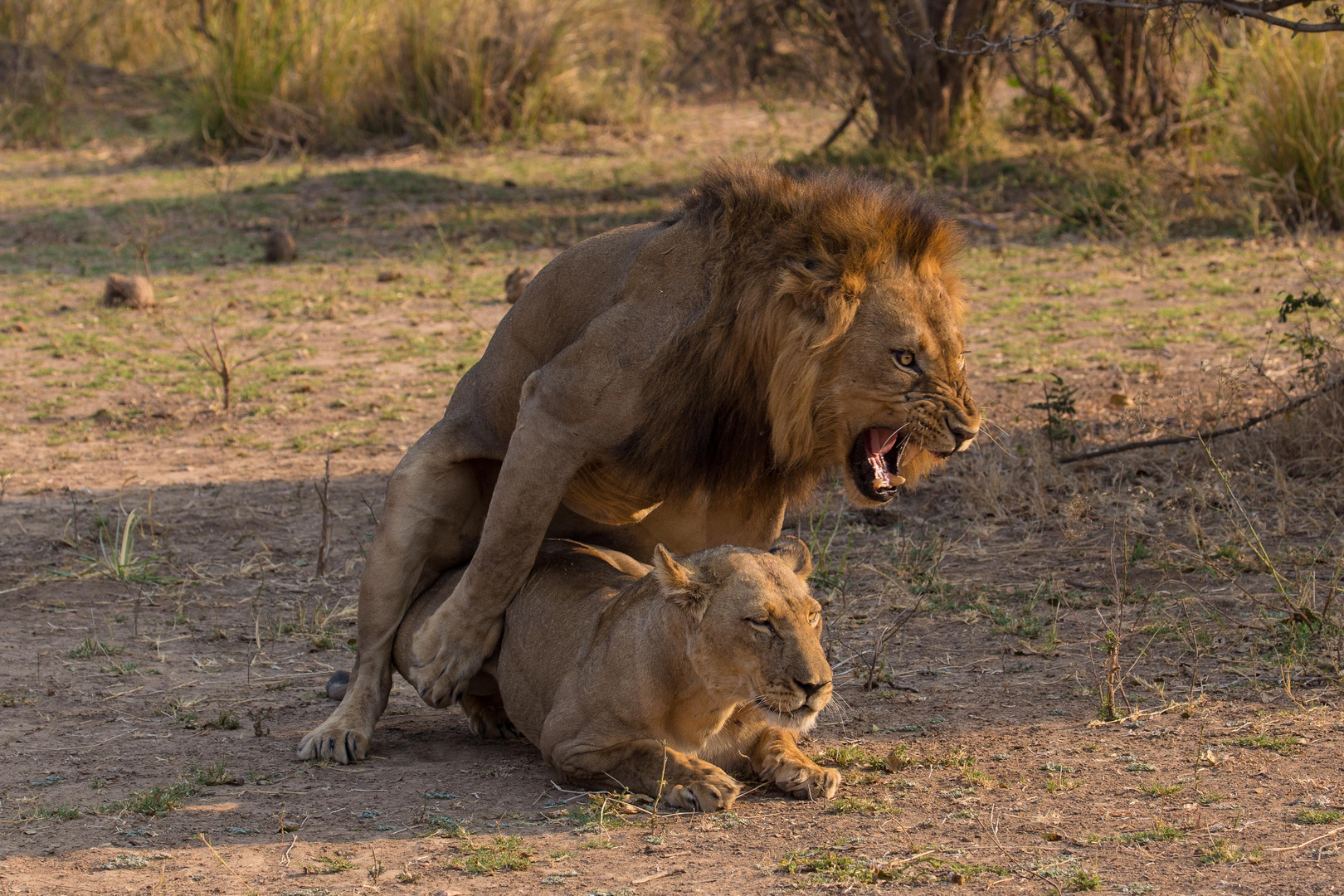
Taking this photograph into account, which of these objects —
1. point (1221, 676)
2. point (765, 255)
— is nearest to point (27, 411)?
point (765, 255)

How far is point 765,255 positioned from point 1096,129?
9.01 metres

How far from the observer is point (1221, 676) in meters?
4.33

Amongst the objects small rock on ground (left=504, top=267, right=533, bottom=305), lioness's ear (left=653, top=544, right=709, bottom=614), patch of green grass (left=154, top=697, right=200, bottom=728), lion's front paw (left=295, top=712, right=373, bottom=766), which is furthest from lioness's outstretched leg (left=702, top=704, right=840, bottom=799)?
small rock on ground (left=504, top=267, right=533, bottom=305)

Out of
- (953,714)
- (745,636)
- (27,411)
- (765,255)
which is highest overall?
(765,255)

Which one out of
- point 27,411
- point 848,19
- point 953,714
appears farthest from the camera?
point 848,19

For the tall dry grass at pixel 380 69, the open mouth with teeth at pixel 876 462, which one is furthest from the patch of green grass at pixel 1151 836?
the tall dry grass at pixel 380 69

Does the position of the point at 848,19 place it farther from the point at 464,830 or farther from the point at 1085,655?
the point at 464,830

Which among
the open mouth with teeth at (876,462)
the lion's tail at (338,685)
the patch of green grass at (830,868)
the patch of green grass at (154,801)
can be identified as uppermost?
the open mouth with teeth at (876,462)

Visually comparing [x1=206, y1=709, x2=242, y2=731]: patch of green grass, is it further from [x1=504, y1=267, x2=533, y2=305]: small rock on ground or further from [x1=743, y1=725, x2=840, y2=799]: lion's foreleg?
[x1=504, y1=267, x2=533, y2=305]: small rock on ground

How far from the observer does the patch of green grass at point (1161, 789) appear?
3.52 m

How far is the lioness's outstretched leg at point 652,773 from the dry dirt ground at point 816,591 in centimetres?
5

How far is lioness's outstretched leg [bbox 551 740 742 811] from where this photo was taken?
3.52m

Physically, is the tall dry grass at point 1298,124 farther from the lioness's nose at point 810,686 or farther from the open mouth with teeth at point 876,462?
the lioness's nose at point 810,686

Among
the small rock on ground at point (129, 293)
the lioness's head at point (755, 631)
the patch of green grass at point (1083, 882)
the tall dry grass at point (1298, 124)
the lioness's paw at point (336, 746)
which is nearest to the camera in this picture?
the patch of green grass at point (1083, 882)
